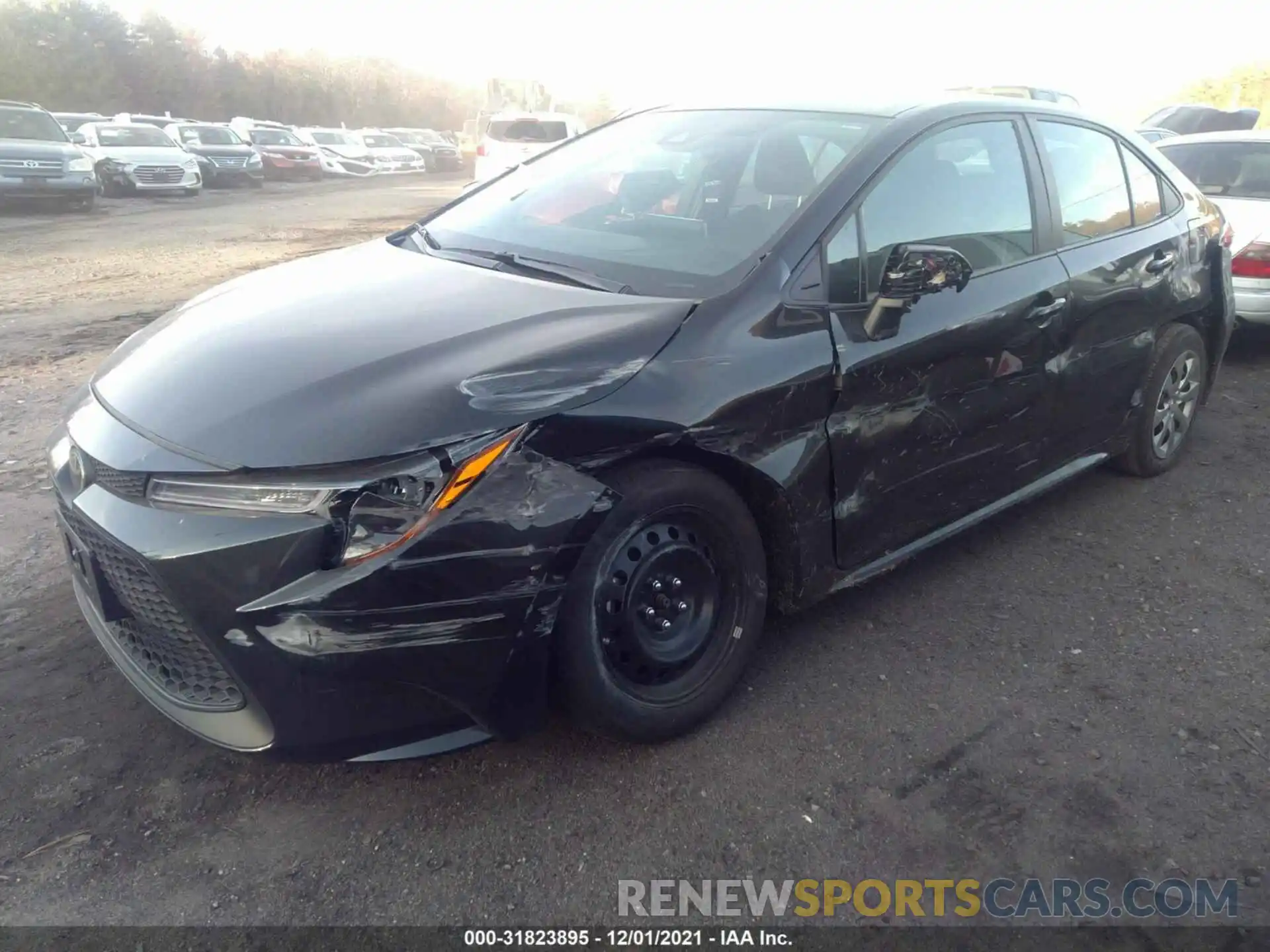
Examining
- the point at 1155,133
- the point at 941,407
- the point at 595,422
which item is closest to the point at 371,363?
the point at 595,422

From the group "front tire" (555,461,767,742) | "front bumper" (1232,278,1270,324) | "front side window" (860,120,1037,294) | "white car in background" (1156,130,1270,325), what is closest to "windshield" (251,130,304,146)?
"white car in background" (1156,130,1270,325)

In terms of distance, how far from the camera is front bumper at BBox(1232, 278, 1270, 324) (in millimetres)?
6293

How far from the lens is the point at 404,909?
2.20 m

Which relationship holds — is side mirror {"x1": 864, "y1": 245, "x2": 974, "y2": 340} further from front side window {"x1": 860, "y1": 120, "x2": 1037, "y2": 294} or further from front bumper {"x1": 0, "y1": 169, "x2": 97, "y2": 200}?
front bumper {"x1": 0, "y1": 169, "x2": 97, "y2": 200}

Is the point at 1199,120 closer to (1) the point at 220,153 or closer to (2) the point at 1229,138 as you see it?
(2) the point at 1229,138

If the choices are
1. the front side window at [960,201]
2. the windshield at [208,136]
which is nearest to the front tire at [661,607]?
the front side window at [960,201]

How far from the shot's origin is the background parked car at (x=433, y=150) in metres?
34.8

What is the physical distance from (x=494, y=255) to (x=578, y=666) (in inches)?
56.4

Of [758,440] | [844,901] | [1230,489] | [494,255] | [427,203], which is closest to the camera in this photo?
[844,901]

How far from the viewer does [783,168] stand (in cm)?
317

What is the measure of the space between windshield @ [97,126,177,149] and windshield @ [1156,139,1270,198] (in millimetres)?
19595

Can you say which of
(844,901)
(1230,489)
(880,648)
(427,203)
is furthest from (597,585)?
(427,203)

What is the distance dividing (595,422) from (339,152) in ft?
98.3

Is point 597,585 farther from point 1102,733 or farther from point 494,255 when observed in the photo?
point 1102,733
